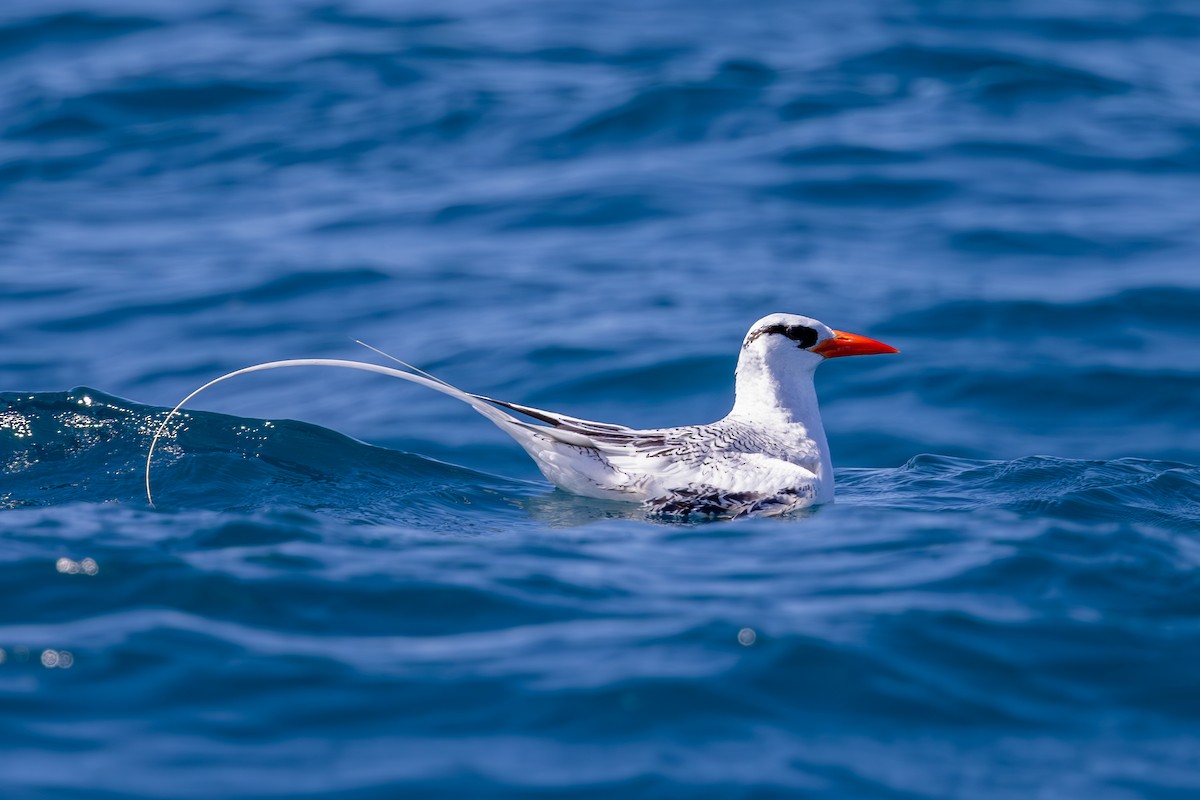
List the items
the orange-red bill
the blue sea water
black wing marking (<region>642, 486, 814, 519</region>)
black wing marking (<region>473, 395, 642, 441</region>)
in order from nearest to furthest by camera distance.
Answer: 1. the blue sea water
2. black wing marking (<region>642, 486, 814, 519</region>)
3. black wing marking (<region>473, 395, 642, 441</region>)
4. the orange-red bill

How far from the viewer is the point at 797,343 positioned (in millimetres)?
9508

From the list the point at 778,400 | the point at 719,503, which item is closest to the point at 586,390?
the point at 778,400

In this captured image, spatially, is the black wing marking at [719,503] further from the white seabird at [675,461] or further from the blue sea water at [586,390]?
the blue sea water at [586,390]

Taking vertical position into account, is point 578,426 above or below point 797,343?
below

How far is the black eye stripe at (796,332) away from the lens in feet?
30.9

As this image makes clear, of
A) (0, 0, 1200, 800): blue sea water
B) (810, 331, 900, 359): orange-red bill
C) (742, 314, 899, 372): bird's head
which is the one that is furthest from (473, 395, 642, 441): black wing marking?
(810, 331, 900, 359): orange-red bill

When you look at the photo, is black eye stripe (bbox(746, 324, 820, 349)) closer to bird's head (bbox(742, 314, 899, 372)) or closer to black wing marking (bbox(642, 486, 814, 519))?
bird's head (bbox(742, 314, 899, 372))

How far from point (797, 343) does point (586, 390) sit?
2972 millimetres

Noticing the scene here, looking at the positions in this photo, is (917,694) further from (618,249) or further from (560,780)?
(618,249)

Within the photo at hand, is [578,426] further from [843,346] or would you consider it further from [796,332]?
[843,346]

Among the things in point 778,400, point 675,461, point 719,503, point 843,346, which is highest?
point 843,346

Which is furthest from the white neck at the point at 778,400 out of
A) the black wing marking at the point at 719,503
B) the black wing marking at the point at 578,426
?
the black wing marking at the point at 578,426

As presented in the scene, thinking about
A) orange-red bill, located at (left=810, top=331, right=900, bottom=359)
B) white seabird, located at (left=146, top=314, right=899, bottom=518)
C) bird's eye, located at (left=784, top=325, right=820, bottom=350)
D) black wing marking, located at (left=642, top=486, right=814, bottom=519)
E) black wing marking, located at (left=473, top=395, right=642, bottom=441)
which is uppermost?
bird's eye, located at (left=784, top=325, right=820, bottom=350)

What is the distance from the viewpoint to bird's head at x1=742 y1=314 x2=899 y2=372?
9.44 metres
